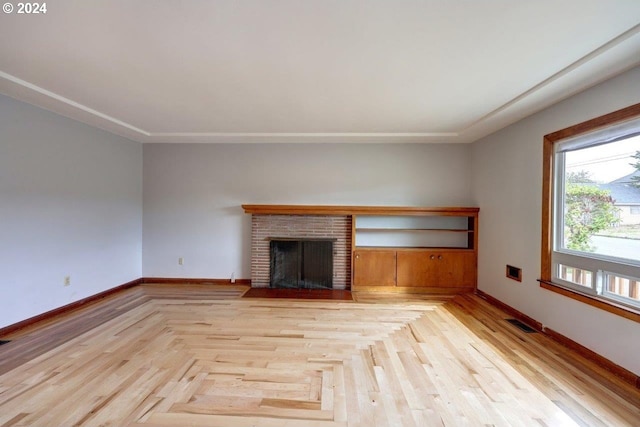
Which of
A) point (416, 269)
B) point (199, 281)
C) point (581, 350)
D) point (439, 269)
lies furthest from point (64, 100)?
point (581, 350)

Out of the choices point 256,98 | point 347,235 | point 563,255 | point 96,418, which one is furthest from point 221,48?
point 563,255

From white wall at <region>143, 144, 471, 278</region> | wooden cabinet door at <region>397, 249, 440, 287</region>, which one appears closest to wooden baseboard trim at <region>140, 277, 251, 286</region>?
white wall at <region>143, 144, 471, 278</region>

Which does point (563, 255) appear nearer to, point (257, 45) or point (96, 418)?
point (257, 45)

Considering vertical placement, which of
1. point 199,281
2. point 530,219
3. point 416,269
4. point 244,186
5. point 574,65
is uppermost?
point 574,65

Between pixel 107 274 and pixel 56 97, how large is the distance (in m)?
2.56

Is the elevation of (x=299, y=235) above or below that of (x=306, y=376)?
above

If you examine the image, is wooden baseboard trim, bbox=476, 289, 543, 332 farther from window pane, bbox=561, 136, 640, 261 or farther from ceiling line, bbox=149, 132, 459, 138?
ceiling line, bbox=149, 132, 459, 138

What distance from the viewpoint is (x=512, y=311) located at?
3.56 meters

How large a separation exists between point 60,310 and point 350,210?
162 inches

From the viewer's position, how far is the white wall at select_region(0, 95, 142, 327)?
9.63 ft

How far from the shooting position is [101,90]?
277 centimetres

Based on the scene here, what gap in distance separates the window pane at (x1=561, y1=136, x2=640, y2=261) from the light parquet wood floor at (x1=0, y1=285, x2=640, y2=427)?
1079 mm

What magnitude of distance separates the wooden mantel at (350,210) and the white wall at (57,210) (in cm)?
206

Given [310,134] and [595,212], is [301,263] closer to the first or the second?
[310,134]
